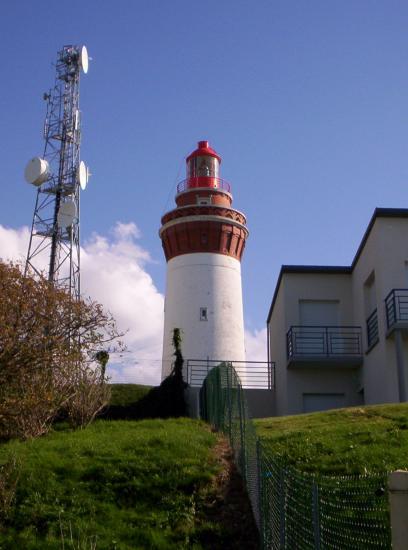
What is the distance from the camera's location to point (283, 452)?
47.4 ft

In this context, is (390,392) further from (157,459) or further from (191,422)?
(157,459)

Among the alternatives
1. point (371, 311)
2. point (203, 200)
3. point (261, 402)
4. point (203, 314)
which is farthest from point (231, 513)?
point (203, 200)

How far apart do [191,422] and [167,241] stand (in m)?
14.1

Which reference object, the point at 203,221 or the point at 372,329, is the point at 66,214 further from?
the point at 372,329

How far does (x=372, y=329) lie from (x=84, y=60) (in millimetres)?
15861

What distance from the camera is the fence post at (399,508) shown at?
5383 mm

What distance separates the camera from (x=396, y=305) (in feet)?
75.7

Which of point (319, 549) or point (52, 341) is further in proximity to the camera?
point (52, 341)

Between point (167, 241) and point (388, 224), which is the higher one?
point (167, 241)

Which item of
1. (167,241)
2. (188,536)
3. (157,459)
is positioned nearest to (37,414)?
(157,459)

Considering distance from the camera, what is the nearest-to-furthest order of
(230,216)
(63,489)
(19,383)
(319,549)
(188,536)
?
(319,549) < (188,536) < (63,489) < (19,383) < (230,216)

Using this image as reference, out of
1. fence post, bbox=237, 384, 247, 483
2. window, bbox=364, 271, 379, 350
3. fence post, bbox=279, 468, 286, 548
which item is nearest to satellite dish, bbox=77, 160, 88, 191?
window, bbox=364, 271, 379, 350

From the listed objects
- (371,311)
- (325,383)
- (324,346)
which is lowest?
(325,383)

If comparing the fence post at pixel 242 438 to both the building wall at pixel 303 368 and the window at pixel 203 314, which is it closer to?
the building wall at pixel 303 368
